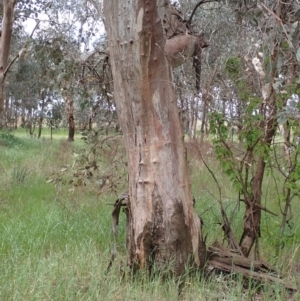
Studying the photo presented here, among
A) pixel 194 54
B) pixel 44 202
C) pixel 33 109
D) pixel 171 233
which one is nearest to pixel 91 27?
pixel 44 202

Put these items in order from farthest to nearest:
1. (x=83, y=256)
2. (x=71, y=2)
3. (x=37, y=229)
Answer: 1. (x=71, y=2)
2. (x=37, y=229)
3. (x=83, y=256)

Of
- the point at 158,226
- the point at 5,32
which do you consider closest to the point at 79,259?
the point at 158,226

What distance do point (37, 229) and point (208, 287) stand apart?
187cm

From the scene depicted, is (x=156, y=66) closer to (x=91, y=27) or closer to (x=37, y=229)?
(x=37, y=229)

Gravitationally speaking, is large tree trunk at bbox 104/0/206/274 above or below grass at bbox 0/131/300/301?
above

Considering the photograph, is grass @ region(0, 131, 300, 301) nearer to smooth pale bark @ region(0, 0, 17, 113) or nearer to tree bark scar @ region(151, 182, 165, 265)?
tree bark scar @ region(151, 182, 165, 265)

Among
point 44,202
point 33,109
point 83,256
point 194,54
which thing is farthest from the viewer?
point 33,109

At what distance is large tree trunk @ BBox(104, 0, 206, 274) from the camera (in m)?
3.14

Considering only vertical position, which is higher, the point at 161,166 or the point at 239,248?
the point at 161,166

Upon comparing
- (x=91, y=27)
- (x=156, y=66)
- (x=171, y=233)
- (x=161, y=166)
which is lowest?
(x=171, y=233)

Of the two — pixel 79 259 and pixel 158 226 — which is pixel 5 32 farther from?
pixel 158 226

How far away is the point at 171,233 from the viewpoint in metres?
3.21

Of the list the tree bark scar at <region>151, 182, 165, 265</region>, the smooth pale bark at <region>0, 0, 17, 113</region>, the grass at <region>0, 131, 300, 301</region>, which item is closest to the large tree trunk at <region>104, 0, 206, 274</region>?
the tree bark scar at <region>151, 182, 165, 265</region>

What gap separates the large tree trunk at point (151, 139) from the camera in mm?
3141
